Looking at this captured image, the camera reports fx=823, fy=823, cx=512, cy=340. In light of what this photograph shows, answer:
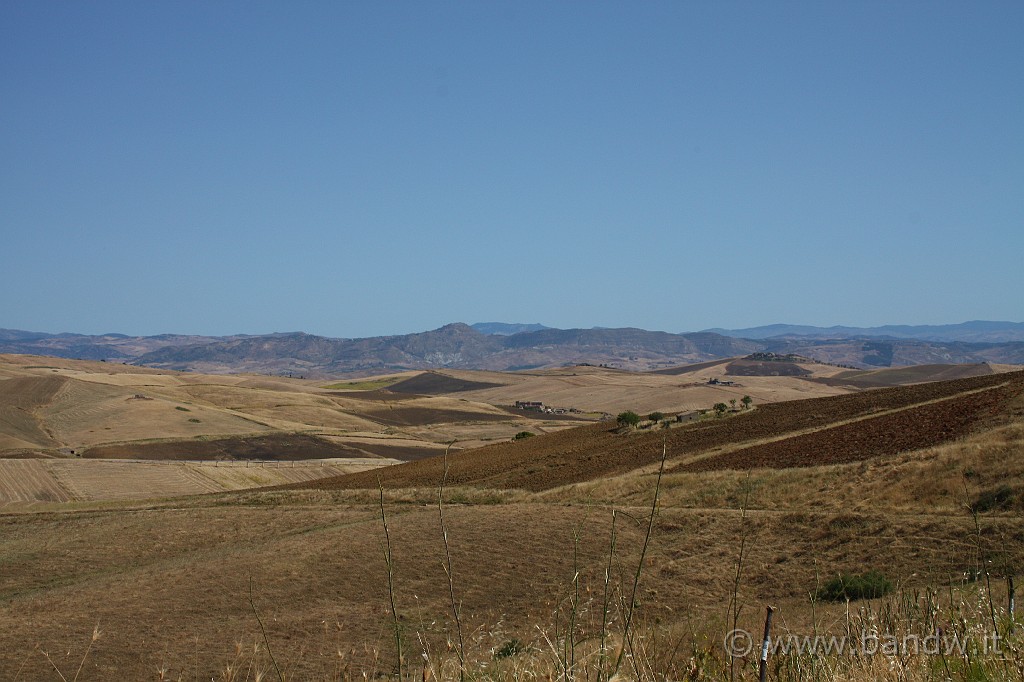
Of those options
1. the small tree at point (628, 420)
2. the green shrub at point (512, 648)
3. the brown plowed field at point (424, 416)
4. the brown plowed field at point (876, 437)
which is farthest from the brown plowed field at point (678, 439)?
the brown plowed field at point (424, 416)

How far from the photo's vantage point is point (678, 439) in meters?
51.7

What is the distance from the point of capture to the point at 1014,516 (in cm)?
2311

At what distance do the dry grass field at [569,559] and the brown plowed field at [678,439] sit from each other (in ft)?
1.05

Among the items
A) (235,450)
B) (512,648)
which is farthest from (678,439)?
(235,450)

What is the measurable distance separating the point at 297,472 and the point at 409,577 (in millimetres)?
52664

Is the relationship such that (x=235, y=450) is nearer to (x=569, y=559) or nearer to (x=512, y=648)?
(x=569, y=559)

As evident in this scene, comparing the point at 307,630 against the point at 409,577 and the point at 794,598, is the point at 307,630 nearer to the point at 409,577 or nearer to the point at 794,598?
the point at 409,577

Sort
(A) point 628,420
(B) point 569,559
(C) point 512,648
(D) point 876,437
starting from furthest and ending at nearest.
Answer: (A) point 628,420
(D) point 876,437
(B) point 569,559
(C) point 512,648

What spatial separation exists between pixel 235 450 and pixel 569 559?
68542 mm

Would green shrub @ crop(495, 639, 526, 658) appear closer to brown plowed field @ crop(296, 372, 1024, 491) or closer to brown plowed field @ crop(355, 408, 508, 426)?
brown plowed field @ crop(296, 372, 1024, 491)

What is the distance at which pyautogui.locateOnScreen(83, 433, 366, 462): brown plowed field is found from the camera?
79.1m

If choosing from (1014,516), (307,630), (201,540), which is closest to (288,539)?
(201,540)

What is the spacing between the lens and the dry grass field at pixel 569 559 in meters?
6.23

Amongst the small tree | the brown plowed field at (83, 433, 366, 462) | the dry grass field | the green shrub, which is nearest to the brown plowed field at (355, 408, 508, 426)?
the brown plowed field at (83, 433, 366, 462)
